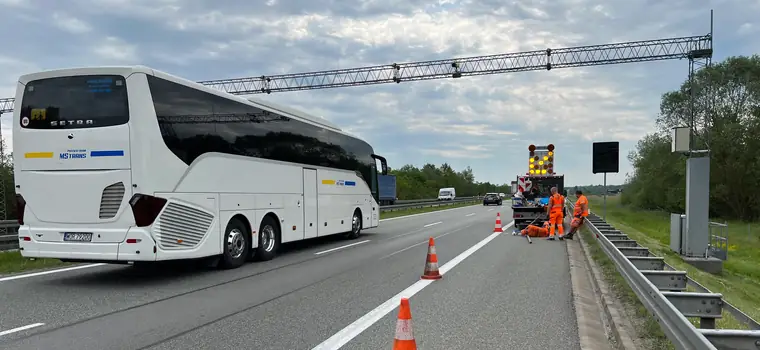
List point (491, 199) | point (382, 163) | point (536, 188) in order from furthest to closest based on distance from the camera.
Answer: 1. point (491, 199)
2. point (536, 188)
3. point (382, 163)

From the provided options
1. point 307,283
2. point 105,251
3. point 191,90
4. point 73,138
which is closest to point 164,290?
point 105,251

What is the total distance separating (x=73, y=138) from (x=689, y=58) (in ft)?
105

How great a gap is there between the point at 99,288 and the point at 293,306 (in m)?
3.59

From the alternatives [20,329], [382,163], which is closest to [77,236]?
[20,329]

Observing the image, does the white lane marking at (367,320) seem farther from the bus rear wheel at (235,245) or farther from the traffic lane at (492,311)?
the bus rear wheel at (235,245)

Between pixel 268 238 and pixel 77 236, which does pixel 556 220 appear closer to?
pixel 268 238

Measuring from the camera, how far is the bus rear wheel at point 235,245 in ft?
35.2

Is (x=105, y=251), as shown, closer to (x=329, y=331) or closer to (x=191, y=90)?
(x=191, y=90)

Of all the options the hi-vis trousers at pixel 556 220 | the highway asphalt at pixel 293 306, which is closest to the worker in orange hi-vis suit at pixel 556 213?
the hi-vis trousers at pixel 556 220

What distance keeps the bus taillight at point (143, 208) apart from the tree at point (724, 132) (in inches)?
1622

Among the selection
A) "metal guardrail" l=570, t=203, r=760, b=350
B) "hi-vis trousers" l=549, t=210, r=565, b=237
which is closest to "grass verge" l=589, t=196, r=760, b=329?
"metal guardrail" l=570, t=203, r=760, b=350

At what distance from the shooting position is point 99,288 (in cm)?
882

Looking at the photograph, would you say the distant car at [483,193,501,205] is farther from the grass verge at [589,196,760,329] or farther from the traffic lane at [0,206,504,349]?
the traffic lane at [0,206,504,349]

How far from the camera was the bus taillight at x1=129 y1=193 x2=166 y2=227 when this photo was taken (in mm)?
8688
